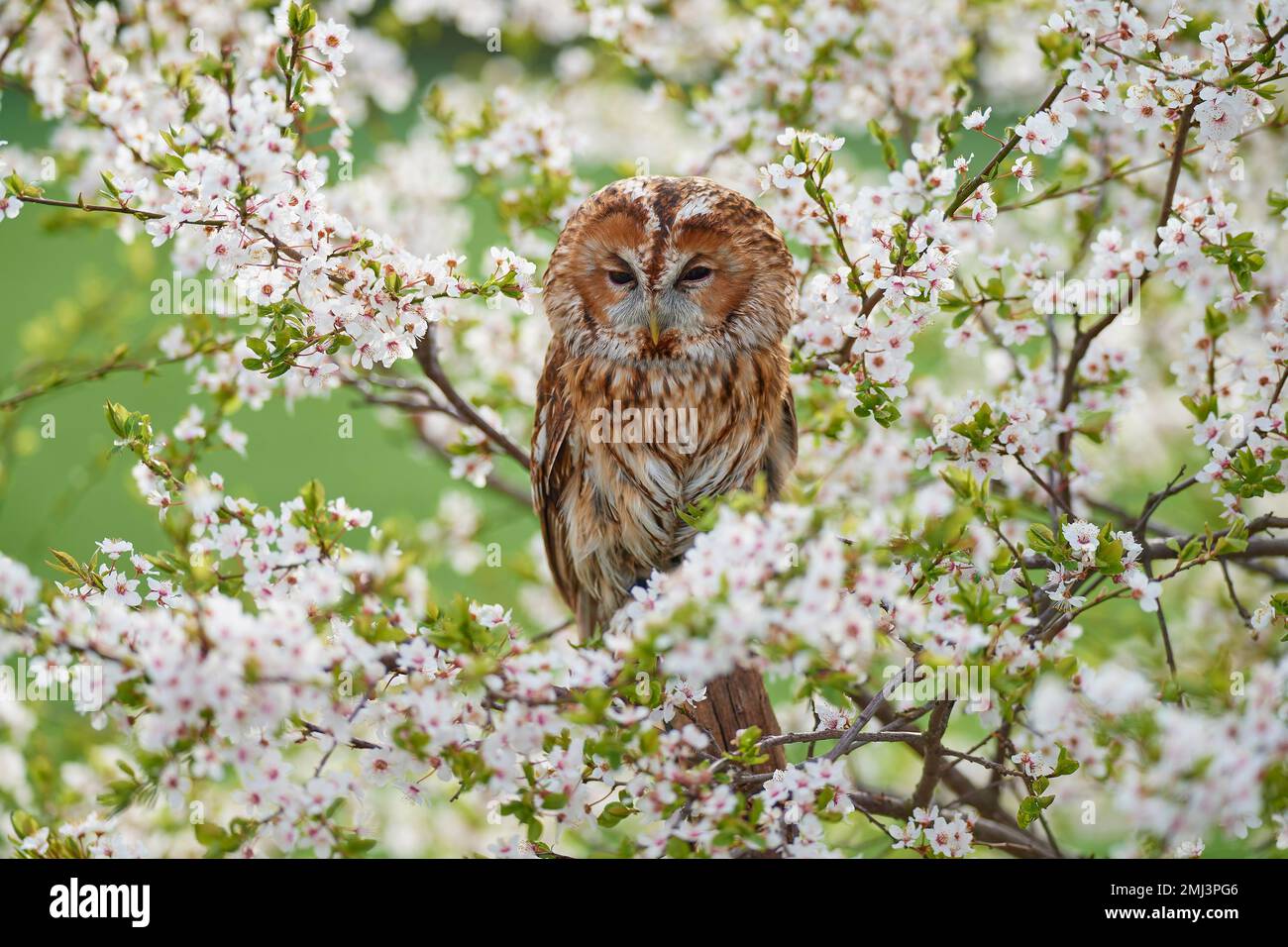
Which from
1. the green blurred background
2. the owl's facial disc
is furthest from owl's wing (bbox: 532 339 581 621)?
the green blurred background

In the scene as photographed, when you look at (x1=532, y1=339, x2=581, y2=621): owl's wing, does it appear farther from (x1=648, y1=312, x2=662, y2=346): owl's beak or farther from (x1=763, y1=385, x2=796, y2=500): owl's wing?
(x1=763, y1=385, x2=796, y2=500): owl's wing

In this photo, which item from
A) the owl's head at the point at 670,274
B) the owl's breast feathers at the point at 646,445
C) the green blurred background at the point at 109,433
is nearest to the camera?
the owl's head at the point at 670,274

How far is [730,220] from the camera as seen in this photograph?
2.08 meters

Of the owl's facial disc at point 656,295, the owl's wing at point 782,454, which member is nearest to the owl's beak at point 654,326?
the owl's facial disc at point 656,295

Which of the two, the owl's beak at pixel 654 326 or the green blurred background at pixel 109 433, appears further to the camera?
the green blurred background at pixel 109 433

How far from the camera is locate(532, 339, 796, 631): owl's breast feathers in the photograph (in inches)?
87.7

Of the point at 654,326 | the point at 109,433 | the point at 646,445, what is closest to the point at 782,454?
the point at 646,445

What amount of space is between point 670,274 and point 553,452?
0.50 metres

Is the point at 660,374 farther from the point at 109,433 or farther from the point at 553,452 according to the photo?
the point at 109,433

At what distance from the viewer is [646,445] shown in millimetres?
2240

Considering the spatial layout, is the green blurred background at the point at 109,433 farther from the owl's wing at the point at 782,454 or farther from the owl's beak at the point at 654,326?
the owl's wing at the point at 782,454

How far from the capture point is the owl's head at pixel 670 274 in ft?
6.70
